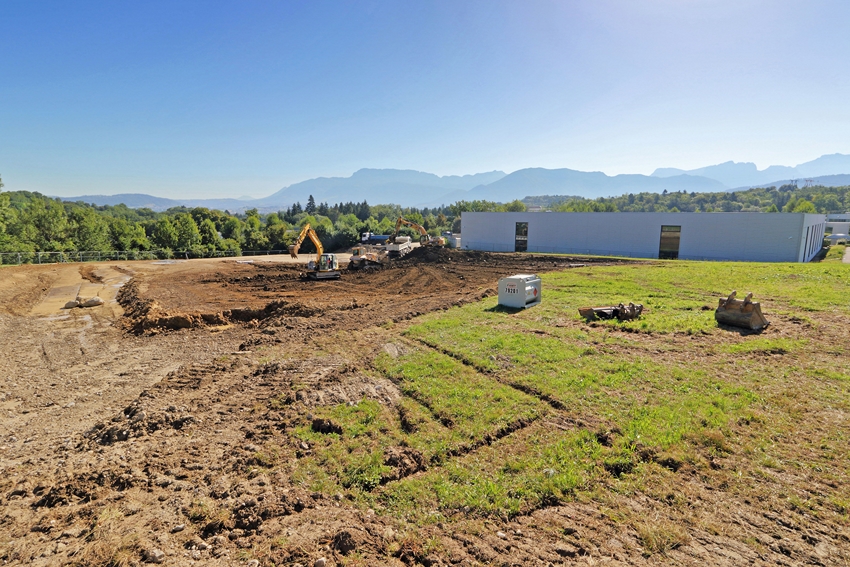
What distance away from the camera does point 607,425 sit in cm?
→ 759

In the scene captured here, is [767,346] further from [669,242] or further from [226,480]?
[669,242]

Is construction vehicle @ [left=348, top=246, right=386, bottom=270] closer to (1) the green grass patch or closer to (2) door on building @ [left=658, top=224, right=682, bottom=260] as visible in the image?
(1) the green grass patch

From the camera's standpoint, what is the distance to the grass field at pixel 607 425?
19.1 ft

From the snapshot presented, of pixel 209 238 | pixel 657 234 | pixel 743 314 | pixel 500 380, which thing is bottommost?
pixel 500 380

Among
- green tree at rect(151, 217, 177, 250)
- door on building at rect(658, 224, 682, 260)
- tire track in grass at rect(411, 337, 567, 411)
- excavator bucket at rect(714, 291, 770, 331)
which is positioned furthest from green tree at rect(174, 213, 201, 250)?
excavator bucket at rect(714, 291, 770, 331)

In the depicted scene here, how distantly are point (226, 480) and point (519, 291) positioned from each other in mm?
13646

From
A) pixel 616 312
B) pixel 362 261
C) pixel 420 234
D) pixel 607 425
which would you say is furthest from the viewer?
pixel 420 234

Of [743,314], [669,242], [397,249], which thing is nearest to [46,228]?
[397,249]

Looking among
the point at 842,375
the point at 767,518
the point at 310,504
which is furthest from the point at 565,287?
the point at 310,504

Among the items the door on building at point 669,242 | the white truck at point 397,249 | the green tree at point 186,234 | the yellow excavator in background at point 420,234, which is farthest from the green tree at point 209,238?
the door on building at point 669,242

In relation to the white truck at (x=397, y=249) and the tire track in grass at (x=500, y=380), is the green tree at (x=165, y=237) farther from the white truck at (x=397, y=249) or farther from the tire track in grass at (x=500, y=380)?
the tire track in grass at (x=500, y=380)

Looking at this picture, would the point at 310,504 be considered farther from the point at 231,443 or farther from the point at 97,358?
the point at 97,358

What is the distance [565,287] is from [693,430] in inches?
653

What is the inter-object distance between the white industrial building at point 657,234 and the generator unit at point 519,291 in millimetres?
39272
